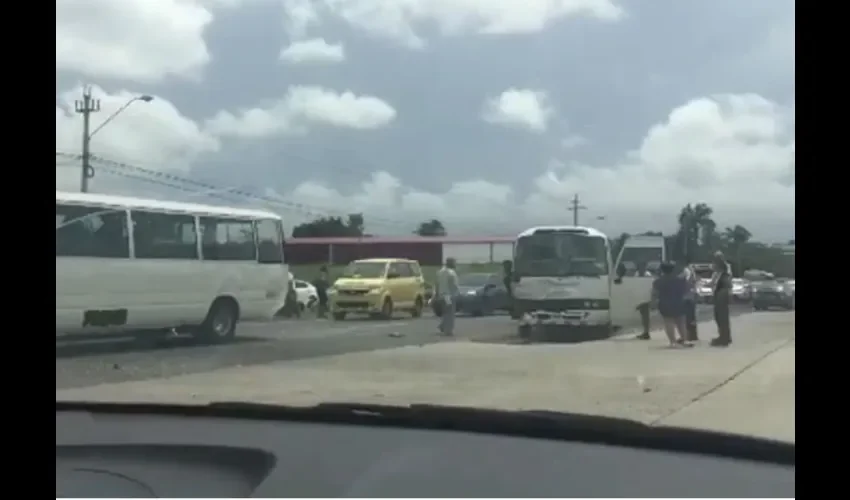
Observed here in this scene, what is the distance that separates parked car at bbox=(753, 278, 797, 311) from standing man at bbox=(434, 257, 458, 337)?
1246mm

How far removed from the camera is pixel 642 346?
4273 millimetres

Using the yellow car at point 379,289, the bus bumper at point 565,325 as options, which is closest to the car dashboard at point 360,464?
the yellow car at point 379,289

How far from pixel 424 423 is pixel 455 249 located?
0.89 metres

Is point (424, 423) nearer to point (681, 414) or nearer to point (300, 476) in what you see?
point (300, 476)

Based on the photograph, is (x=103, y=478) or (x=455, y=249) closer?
(x=103, y=478)

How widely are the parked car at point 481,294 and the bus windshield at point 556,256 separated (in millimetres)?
135

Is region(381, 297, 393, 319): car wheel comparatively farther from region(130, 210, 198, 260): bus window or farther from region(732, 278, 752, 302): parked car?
region(732, 278, 752, 302): parked car

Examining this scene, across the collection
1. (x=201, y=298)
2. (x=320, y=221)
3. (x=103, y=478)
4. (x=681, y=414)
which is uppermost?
(x=320, y=221)

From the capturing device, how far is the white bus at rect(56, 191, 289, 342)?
455 cm

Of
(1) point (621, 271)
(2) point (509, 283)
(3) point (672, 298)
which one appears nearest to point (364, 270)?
(2) point (509, 283)

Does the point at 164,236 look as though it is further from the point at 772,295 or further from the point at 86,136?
the point at 772,295

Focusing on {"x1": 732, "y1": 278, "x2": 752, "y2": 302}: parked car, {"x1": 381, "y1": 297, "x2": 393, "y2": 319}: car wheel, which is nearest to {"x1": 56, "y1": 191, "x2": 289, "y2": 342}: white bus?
{"x1": 381, "y1": 297, "x2": 393, "y2": 319}: car wheel

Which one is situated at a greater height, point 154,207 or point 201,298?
point 154,207
